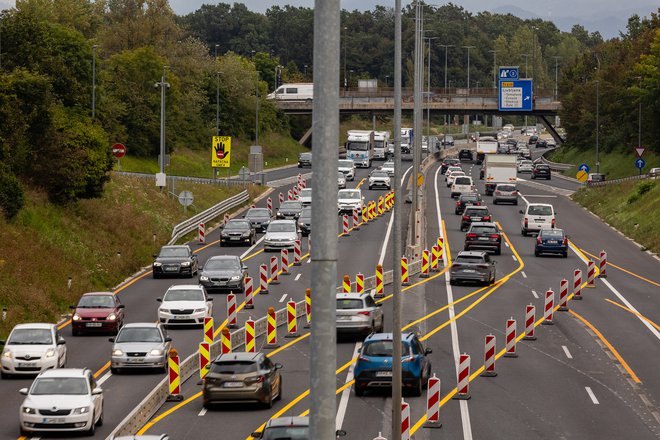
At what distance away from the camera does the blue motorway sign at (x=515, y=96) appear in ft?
396

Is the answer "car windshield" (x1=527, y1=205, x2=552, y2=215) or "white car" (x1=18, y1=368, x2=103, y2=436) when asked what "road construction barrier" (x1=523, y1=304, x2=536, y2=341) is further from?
"car windshield" (x1=527, y1=205, x2=552, y2=215)

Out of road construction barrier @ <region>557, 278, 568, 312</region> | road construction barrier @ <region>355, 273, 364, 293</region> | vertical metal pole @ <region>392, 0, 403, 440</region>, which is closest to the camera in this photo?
vertical metal pole @ <region>392, 0, 403, 440</region>

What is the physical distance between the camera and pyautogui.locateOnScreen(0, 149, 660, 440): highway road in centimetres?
2830

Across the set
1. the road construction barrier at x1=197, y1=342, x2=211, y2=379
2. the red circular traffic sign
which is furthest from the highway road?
the red circular traffic sign

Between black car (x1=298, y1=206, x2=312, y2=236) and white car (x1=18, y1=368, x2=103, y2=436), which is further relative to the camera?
black car (x1=298, y1=206, x2=312, y2=236)

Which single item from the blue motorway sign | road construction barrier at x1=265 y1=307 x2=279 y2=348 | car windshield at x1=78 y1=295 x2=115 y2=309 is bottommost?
road construction barrier at x1=265 y1=307 x2=279 y2=348

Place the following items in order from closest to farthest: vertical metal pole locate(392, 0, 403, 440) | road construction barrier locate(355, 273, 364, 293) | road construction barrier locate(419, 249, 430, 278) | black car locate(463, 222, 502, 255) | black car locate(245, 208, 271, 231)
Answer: vertical metal pole locate(392, 0, 403, 440)
road construction barrier locate(355, 273, 364, 293)
road construction barrier locate(419, 249, 430, 278)
black car locate(463, 222, 502, 255)
black car locate(245, 208, 271, 231)

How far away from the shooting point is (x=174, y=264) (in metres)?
55.7

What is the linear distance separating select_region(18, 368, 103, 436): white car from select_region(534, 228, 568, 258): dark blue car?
1599 inches

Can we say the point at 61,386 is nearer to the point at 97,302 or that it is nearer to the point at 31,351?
the point at 31,351

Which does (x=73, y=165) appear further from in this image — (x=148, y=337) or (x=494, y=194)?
(x=494, y=194)

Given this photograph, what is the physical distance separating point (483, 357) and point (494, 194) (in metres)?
57.2

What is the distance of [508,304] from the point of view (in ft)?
159

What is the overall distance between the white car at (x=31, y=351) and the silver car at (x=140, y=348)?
5.33 ft
